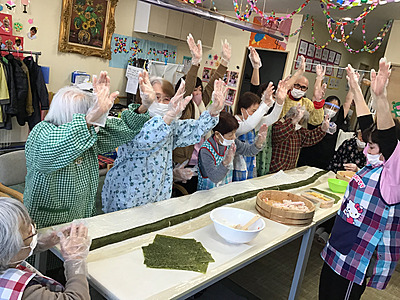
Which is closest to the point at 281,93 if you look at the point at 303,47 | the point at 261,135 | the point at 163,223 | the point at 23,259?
the point at 261,135

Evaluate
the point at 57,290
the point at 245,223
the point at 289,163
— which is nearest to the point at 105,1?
the point at 289,163

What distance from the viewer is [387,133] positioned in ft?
4.79

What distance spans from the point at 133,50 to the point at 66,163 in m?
4.44

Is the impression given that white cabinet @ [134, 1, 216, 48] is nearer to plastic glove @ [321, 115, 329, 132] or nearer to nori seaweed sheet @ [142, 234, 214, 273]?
plastic glove @ [321, 115, 329, 132]

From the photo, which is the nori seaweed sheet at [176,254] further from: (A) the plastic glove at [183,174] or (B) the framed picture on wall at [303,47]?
(B) the framed picture on wall at [303,47]

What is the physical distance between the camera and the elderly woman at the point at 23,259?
0.90 meters

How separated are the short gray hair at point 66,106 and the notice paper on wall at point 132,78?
4.00 metres

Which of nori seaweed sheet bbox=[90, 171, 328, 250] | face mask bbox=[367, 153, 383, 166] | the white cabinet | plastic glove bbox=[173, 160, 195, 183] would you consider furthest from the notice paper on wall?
face mask bbox=[367, 153, 383, 166]

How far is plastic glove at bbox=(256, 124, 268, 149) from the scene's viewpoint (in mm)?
2584

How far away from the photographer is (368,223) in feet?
5.42

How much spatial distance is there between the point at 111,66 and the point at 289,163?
132 inches

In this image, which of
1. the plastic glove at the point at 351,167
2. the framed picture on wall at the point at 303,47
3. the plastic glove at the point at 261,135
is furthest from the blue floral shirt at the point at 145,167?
the framed picture on wall at the point at 303,47

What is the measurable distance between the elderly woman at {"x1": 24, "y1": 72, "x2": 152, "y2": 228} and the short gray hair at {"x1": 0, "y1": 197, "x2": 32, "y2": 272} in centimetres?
40

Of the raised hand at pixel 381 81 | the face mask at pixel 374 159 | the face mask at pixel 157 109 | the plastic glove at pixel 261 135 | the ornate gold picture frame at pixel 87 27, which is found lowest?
the plastic glove at pixel 261 135
